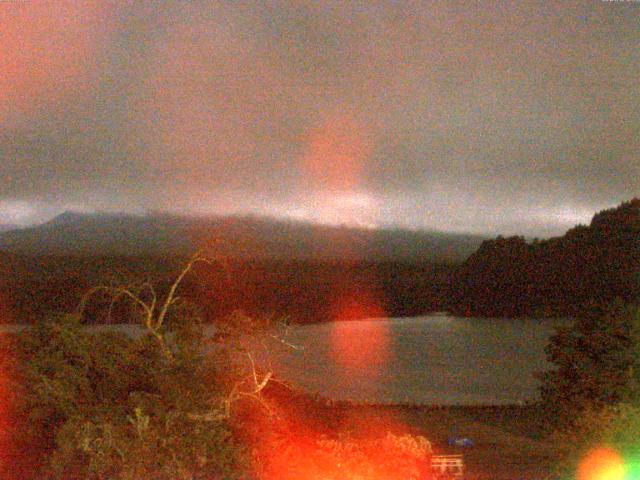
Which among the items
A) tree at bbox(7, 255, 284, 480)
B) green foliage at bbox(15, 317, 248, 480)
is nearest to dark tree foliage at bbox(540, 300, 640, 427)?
tree at bbox(7, 255, 284, 480)

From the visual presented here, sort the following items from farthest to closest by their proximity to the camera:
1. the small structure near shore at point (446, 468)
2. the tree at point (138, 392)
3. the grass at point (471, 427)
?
the grass at point (471, 427)
the small structure near shore at point (446, 468)
the tree at point (138, 392)

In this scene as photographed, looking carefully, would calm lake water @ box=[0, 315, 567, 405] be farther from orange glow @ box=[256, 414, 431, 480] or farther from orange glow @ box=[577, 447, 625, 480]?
orange glow @ box=[577, 447, 625, 480]

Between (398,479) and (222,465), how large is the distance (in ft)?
6.16

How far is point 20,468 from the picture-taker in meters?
8.15

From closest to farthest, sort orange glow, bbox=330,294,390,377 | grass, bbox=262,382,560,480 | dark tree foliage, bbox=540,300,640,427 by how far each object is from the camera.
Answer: grass, bbox=262,382,560,480 < dark tree foliage, bbox=540,300,640,427 < orange glow, bbox=330,294,390,377

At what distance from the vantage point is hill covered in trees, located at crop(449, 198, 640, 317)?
2264 cm

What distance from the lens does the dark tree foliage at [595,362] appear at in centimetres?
1166

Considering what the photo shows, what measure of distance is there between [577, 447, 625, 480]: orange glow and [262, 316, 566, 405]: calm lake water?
6372 millimetres

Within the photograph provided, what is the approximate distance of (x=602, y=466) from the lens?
302 inches

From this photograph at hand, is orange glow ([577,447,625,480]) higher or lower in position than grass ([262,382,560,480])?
higher

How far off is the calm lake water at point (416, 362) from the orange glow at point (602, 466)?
6372 mm

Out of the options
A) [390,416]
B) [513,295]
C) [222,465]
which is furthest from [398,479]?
[513,295]

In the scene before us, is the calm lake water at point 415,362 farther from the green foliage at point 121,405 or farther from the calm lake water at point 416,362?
the green foliage at point 121,405

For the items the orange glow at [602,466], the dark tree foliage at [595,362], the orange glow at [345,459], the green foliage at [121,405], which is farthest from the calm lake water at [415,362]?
the orange glow at [602,466]
